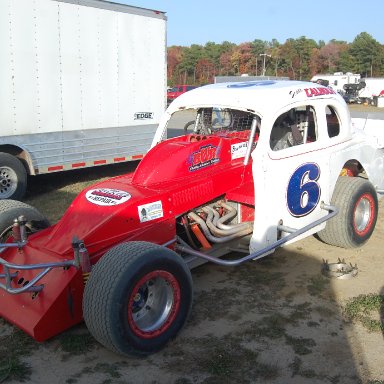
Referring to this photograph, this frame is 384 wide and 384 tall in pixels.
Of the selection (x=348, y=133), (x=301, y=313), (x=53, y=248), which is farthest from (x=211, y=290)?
(x=348, y=133)

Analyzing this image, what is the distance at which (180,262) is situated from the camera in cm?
385

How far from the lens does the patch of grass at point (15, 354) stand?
11.7ft

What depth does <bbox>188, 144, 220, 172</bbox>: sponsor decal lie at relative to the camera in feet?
15.9

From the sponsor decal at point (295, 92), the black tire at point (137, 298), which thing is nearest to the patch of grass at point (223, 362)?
the black tire at point (137, 298)

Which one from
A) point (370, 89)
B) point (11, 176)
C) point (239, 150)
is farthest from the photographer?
point (370, 89)

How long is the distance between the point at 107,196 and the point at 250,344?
1758mm

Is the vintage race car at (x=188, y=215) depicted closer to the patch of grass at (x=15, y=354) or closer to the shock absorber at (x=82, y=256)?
the shock absorber at (x=82, y=256)

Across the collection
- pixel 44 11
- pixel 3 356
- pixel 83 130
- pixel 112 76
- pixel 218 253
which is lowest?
pixel 3 356

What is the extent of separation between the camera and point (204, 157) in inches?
195

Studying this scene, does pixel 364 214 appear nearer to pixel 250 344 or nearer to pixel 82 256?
pixel 250 344

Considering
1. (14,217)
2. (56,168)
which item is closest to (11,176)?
(56,168)

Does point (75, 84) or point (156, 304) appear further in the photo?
point (75, 84)

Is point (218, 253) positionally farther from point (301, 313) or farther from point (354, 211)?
point (354, 211)

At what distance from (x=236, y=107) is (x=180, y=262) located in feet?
6.21
